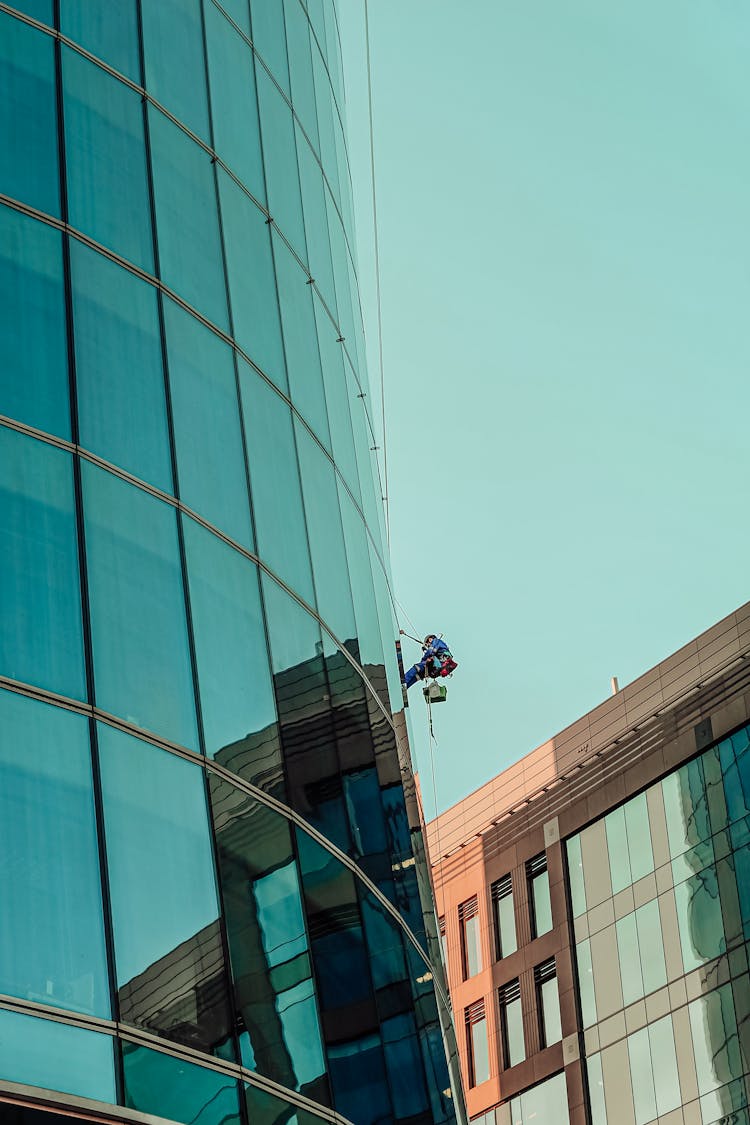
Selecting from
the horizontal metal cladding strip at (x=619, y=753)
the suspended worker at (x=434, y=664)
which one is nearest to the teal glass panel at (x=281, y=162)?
the suspended worker at (x=434, y=664)

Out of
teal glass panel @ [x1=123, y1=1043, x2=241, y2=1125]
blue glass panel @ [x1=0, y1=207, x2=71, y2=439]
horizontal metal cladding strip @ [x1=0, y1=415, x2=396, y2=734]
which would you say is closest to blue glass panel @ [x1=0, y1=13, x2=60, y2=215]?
blue glass panel @ [x1=0, y1=207, x2=71, y2=439]

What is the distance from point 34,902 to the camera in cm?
1230

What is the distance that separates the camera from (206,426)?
17266 millimetres

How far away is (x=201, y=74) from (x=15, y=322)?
684cm

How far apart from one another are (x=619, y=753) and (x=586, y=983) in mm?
7546

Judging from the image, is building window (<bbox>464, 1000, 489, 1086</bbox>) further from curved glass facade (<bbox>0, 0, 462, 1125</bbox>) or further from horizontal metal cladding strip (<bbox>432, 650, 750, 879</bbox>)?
curved glass facade (<bbox>0, 0, 462, 1125</bbox>)

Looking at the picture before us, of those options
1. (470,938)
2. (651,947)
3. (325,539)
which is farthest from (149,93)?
(470,938)

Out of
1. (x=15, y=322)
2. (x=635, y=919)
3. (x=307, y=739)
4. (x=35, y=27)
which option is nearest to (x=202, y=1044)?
(x=307, y=739)

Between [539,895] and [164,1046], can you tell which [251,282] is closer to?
[164,1046]

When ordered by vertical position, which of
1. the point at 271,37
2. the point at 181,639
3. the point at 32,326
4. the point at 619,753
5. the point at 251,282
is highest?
the point at 619,753

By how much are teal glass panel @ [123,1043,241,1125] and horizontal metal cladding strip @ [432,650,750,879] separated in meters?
40.0

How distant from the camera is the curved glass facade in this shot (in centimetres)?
1280

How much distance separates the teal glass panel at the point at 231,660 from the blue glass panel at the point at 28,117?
139 inches

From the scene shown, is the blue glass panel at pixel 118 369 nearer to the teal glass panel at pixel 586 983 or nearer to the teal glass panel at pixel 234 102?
the teal glass panel at pixel 234 102
